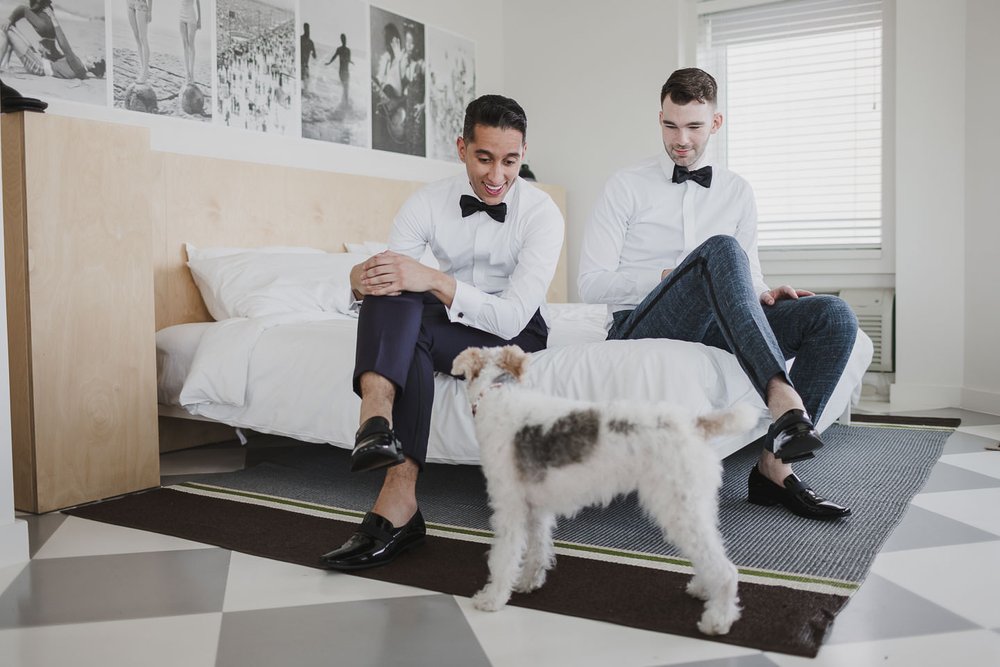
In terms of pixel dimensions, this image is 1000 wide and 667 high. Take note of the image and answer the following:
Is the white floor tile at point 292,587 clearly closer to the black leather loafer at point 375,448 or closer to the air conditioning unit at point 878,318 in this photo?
the black leather loafer at point 375,448

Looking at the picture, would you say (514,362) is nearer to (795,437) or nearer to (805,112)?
(795,437)

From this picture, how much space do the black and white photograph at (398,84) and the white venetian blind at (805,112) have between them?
1767 millimetres

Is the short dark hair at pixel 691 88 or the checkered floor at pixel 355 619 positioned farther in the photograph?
the short dark hair at pixel 691 88

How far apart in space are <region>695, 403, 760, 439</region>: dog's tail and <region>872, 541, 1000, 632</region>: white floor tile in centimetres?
59

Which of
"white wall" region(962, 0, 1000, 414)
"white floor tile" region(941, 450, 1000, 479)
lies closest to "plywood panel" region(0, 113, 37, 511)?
"white floor tile" region(941, 450, 1000, 479)

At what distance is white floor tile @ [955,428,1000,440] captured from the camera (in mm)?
3364

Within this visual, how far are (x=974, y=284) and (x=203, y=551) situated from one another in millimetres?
3768

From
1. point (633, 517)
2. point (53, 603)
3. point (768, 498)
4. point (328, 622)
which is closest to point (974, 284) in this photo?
point (768, 498)

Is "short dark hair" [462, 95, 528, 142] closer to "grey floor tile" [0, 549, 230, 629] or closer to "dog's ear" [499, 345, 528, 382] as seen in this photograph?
"dog's ear" [499, 345, 528, 382]

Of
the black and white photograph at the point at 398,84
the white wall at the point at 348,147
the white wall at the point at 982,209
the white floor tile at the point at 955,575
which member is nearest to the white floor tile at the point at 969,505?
the white floor tile at the point at 955,575

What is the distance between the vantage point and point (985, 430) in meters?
3.49

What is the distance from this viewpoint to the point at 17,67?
2.89 meters

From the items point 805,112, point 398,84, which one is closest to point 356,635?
point 398,84

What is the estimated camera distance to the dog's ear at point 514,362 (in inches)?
64.6
